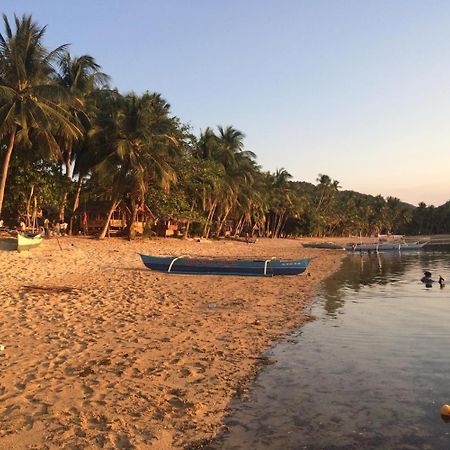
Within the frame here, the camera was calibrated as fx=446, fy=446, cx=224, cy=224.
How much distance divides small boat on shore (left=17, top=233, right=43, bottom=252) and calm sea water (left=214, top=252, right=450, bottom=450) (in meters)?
16.0

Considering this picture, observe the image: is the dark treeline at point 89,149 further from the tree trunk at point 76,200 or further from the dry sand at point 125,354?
the dry sand at point 125,354

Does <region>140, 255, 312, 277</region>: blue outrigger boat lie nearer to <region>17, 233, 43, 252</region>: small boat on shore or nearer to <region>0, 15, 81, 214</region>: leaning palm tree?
<region>17, 233, 43, 252</region>: small boat on shore

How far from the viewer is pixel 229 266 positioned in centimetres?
2105

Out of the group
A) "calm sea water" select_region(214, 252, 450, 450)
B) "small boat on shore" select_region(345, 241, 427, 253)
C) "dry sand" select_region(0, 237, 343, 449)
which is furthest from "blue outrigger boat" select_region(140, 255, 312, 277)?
"small boat on shore" select_region(345, 241, 427, 253)

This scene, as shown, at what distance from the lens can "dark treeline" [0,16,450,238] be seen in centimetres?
2667

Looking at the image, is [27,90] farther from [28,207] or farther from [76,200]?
[76,200]

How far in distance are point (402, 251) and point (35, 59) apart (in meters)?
43.3

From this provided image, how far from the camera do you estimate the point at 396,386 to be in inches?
280

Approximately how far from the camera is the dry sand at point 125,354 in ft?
17.3

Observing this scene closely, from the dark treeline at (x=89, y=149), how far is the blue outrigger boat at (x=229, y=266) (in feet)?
39.2

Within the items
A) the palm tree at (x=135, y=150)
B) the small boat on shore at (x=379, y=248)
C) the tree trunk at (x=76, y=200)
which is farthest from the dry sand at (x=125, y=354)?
the small boat on shore at (x=379, y=248)

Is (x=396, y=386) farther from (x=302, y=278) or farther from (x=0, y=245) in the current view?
(x=0, y=245)

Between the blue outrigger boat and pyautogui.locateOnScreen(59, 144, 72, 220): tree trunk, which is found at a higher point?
pyautogui.locateOnScreen(59, 144, 72, 220): tree trunk

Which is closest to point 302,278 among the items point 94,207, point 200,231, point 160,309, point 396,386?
point 160,309
